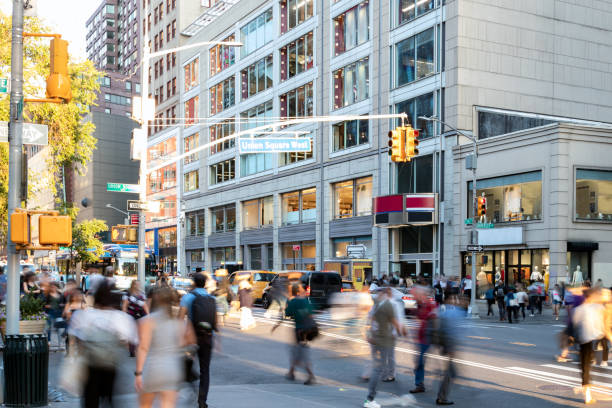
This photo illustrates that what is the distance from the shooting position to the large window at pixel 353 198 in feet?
151

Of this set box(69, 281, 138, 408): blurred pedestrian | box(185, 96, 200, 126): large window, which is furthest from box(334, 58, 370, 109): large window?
box(69, 281, 138, 408): blurred pedestrian

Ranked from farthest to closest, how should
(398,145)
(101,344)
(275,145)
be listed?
(275,145) → (398,145) → (101,344)

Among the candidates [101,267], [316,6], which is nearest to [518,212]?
[316,6]

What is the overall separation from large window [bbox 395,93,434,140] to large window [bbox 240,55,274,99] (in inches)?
687

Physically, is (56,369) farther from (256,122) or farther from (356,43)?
(256,122)

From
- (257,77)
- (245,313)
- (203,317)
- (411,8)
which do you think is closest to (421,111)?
(411,8)

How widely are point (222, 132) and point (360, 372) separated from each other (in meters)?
50.9

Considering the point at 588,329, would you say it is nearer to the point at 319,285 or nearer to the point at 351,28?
the point at 319,285

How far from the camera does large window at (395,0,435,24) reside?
137ft

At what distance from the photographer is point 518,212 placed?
36.5 meters

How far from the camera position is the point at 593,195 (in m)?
35.2

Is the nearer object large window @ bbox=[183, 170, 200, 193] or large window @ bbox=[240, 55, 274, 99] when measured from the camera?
large window @ bbox=[240, 55, 274, 99]

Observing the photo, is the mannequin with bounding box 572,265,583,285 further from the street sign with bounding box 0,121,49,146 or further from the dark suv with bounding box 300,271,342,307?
the street sign with bounding box 0,121,49,146

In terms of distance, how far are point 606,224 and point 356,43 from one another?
2020 cm
